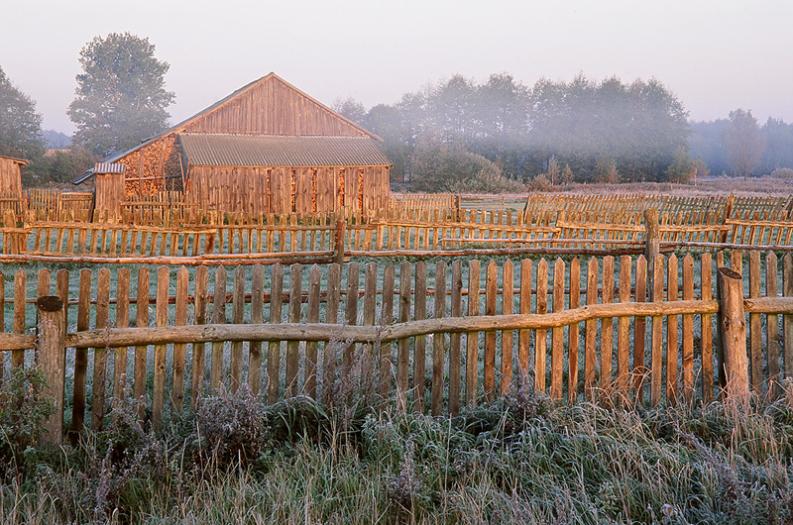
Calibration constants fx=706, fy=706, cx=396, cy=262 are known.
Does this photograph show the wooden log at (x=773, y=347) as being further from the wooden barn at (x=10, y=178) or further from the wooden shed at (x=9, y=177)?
the wooden shed at (x=9, y=177)

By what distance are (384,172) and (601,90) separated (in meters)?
56.9

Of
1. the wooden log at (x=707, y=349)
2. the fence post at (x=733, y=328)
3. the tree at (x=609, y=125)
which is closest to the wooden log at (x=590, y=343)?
the wooden log at (x=707, y=349)

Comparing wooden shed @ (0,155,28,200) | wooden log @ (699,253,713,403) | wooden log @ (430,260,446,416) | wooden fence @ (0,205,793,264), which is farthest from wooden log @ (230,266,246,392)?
wooden shed @ (0,155,28,200)

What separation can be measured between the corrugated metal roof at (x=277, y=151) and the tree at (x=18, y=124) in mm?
40276

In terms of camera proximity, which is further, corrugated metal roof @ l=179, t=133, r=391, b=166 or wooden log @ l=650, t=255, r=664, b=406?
corrugated metal roof @ l=179, t=133, r=391, b=166

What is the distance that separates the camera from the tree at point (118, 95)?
8088cm

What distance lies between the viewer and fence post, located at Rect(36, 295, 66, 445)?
4359 mm

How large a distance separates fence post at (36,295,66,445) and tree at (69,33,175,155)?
81.3 meters

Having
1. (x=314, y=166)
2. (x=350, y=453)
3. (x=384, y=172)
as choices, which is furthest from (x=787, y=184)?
(x=350, y=453)

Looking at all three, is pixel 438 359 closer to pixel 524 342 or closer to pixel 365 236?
pixel 524 342

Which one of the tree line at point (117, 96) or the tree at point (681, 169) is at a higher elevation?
the tree line at point (117, 96)

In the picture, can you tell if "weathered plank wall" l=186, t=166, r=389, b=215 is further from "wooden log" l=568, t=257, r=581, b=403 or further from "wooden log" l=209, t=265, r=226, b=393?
"wooden log" l=568, t=257, r=581, b=403

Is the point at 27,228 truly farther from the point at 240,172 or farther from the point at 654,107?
the point at 654,107

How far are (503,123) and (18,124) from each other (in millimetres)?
52887
